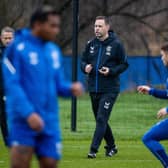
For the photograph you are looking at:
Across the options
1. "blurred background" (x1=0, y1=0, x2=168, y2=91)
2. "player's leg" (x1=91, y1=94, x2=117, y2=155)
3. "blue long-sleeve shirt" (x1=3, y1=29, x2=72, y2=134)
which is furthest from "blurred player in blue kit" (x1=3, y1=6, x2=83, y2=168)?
"blurred background" (x1=0, y1=0, x2=168, y2=91)

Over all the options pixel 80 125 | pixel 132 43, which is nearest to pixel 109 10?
pixel 132 43

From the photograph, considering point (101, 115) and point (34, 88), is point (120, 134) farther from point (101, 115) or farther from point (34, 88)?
point (34, 88)

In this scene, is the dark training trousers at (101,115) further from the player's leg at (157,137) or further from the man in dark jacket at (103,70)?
the player's leg at (157,137)

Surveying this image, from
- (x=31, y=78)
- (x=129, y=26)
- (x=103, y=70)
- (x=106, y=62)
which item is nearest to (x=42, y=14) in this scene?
(x=31, y=78)

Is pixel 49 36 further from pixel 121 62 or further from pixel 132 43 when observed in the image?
pixel 132 43

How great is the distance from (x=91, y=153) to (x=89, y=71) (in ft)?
3.88

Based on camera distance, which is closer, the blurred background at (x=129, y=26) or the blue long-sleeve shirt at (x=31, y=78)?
the blue long-sleeve shirt at (x=31, y=78)

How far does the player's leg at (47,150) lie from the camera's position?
6340 millimetres

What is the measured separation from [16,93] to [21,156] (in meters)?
0.53

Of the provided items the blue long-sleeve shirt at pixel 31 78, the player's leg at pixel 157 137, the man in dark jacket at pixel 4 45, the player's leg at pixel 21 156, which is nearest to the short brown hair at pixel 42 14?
the blue long-sleeve shirt at pixel 31 78

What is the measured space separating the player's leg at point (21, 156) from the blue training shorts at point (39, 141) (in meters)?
0.03

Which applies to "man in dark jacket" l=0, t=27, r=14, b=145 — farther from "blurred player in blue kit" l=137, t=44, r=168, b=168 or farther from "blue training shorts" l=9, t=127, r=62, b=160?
"blue training shorts" l=9, t=127, r=62, b=160

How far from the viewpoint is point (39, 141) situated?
6359 millimetres

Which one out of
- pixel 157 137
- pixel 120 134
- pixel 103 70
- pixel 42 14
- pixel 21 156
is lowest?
pixel 120 134
